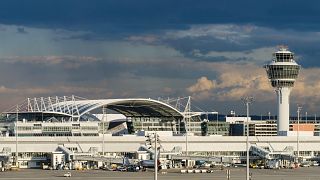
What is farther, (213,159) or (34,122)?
(34,122)

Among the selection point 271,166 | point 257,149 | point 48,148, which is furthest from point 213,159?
point 48,148

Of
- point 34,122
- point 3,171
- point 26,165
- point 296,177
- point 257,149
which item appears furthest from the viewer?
point 34,122

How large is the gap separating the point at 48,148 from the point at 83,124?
116ft

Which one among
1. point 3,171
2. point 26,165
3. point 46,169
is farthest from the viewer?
point 26,165

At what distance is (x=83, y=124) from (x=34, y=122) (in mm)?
11914

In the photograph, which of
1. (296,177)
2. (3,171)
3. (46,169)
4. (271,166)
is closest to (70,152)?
(46,169)

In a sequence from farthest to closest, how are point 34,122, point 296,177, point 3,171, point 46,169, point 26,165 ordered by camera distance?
1. point 34,122
2. point 26,165
3. point 46,169
4. point 3,171
5. point 296,177

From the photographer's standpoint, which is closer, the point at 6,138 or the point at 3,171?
the point at 3,171

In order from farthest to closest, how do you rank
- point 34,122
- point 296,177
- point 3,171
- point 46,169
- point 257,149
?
point 34,122
point 257,149
point 46,169
point 3,171
point 296,177

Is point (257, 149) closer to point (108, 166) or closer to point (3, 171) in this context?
point (108, 166)

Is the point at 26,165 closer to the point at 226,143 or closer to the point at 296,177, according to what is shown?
the point at 226,143

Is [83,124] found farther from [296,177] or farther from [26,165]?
[296,177]

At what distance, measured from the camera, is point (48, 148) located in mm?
163000

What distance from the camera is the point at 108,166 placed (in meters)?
149
